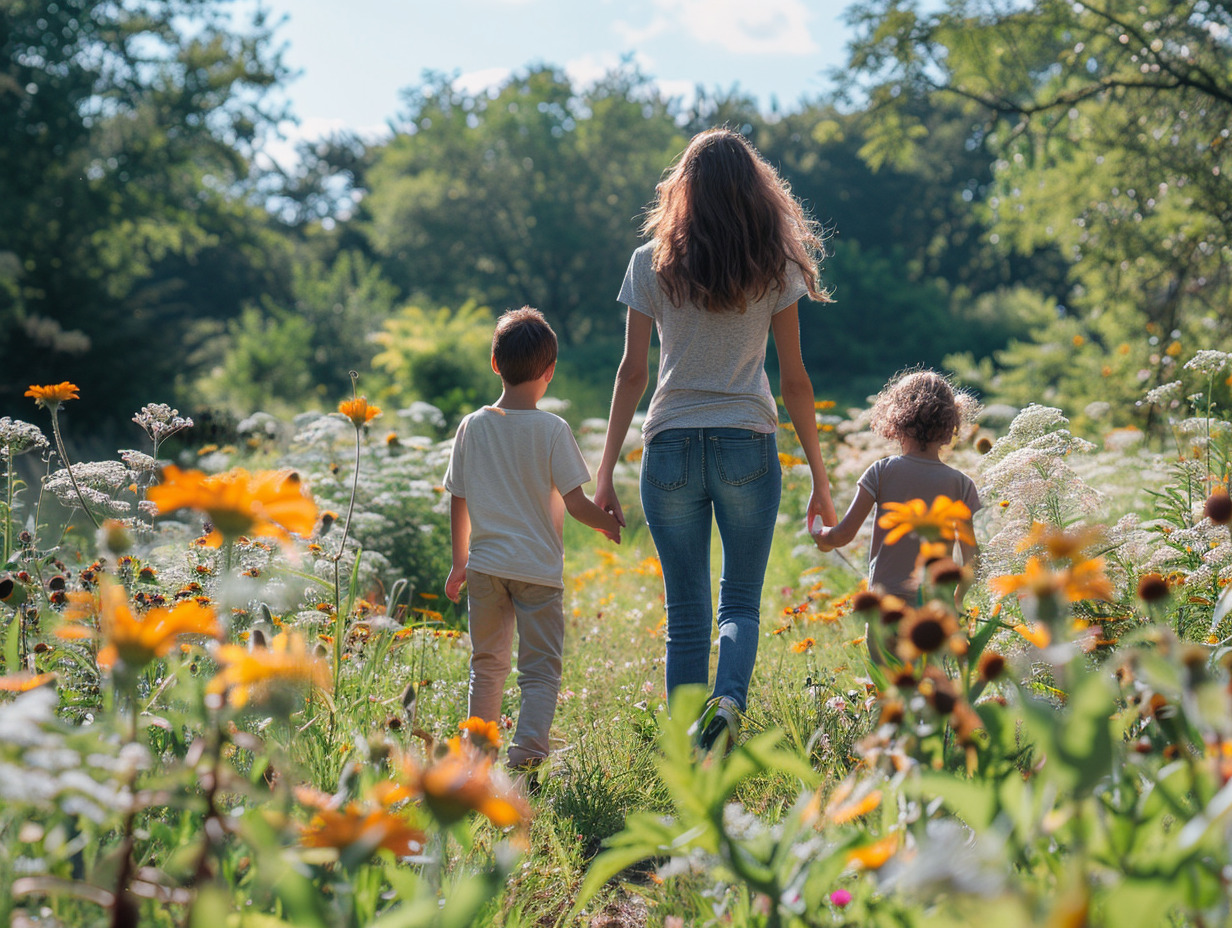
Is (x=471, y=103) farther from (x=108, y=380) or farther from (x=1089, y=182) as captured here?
(x=1089, y=182)

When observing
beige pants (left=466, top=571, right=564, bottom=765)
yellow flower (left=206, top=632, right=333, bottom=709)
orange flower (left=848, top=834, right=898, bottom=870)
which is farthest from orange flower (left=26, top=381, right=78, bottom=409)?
orange flower (left=848, top=834, right=898, bottom=870)

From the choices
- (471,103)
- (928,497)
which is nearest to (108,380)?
(928,497)

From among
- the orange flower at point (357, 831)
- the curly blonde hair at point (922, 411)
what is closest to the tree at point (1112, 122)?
the curly blonde hair at point (922, 411)

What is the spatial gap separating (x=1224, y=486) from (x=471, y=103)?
26786mm

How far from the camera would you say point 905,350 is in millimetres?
26953

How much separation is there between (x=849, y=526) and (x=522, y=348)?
3.49ft

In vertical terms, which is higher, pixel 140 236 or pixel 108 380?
pixel 140 236

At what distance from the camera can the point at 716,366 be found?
8.07ft

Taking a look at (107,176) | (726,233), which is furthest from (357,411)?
(107,176)

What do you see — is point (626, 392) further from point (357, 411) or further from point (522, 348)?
point (357, 411)

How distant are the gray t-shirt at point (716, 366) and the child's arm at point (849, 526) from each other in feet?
1.04

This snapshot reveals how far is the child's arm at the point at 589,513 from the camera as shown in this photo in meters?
2.54

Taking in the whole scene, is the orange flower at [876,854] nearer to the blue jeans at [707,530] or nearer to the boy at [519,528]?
the blue jeans at [707,530]

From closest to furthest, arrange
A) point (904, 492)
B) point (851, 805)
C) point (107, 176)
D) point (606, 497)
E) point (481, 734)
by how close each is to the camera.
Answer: point (851, 805) → point (481, 734) → point (904, 492) → point (606, 497) → point (107, 176)
